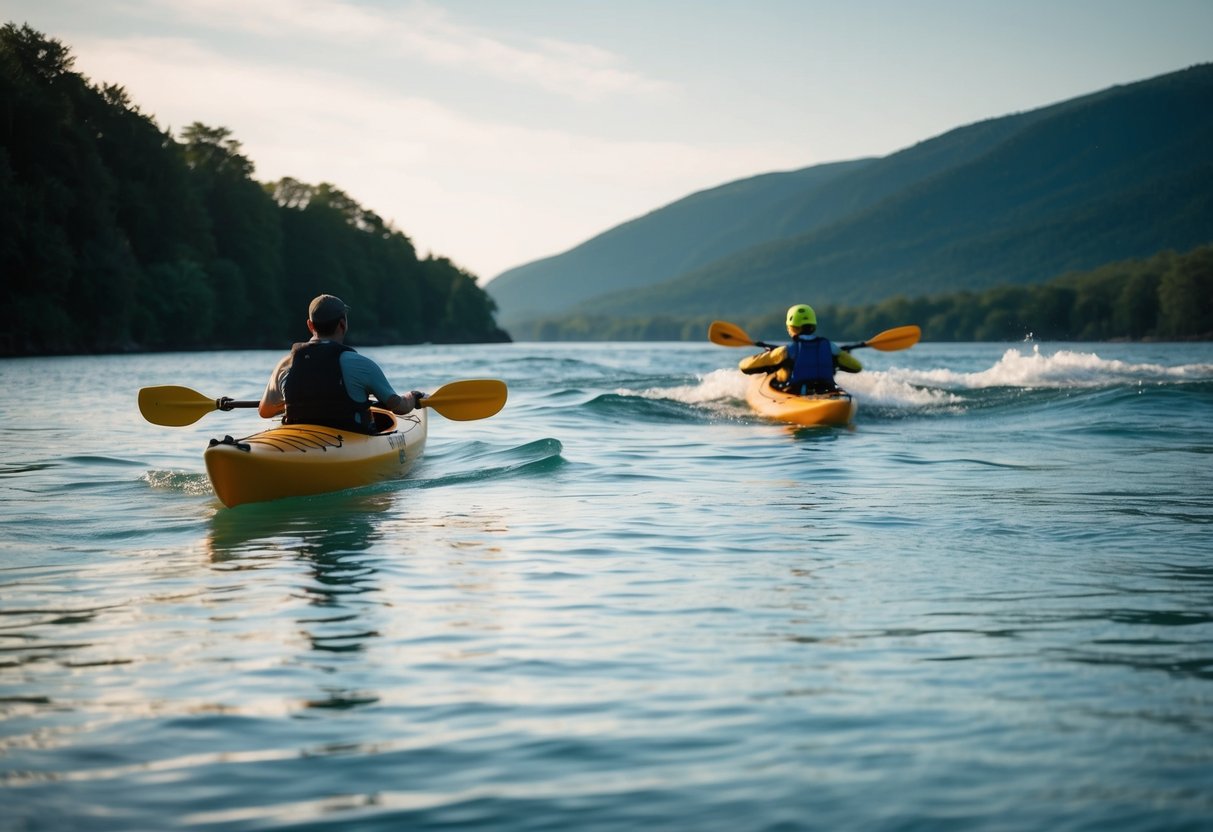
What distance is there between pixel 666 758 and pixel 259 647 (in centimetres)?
200

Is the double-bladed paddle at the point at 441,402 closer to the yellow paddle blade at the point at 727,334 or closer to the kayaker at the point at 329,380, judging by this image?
the kayaker at the point at 329,380

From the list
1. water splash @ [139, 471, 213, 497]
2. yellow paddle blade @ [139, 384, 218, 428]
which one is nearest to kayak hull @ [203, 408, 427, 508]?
water splash @ [139, 471, 213, 497]

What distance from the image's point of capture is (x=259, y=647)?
4.89m

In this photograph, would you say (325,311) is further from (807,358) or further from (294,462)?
(807,358)

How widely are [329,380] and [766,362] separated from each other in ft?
28.2

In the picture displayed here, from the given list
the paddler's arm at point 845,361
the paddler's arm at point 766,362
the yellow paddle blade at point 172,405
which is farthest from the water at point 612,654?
the paddler's arm at point 766,362

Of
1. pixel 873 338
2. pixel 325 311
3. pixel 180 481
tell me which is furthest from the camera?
pixel 873 338

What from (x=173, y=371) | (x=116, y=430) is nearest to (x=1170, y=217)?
(x=173, y=371)

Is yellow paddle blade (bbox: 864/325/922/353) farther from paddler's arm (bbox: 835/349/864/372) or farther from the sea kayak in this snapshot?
the sea kayak

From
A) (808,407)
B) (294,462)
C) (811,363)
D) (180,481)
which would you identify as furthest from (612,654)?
(811,363)

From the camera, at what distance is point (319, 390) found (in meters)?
9.10

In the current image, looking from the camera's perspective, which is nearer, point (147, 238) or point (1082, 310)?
point (147, 238)

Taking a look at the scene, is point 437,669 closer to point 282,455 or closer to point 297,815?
point 297,815

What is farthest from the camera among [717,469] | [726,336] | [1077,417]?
[726,336]
